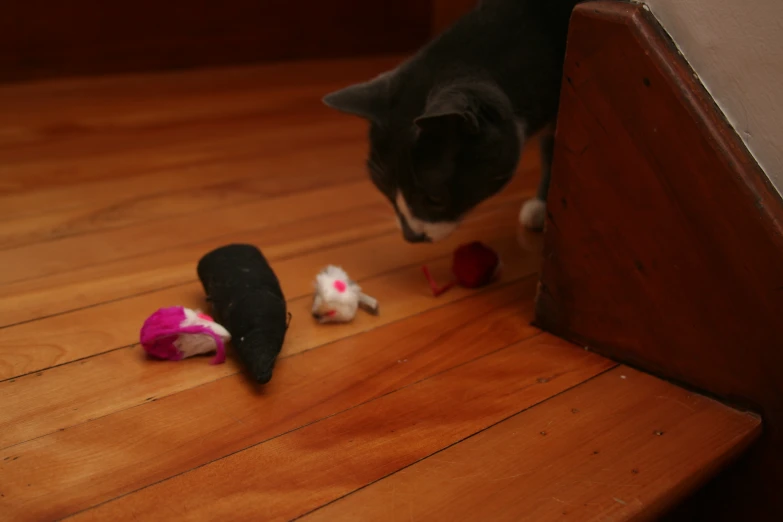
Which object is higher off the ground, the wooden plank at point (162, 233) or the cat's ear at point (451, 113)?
the cat's ear at point (451, 113)

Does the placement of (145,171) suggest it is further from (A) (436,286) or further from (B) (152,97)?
(A) (436,286)

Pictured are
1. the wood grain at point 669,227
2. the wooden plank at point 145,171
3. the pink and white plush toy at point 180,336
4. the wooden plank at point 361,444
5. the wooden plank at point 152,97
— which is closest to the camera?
the wooden plank at point 361,444

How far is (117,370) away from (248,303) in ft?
0.57

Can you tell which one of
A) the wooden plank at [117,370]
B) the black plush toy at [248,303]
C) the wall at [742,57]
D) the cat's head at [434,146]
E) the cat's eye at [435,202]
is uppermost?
the wall at [742,57]

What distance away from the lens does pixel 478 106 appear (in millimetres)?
1032

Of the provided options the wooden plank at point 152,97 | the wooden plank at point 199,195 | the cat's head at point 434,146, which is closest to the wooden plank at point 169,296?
the cat's head at point 434,146

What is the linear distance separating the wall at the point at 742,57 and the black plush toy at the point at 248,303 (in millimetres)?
570

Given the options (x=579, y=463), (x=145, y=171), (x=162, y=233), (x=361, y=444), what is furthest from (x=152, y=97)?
(x=579, y=463)

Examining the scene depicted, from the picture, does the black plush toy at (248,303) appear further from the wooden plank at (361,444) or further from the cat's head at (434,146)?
the cat's head at (434,146)

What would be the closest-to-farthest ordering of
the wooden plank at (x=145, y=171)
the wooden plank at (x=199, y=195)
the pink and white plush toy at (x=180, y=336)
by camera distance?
the pink and white plush toy at (x=180, y=336), the wooden plank at (x=199, y=195), the wooden plank at (x=145, y=171)

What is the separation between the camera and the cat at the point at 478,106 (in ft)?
3.51

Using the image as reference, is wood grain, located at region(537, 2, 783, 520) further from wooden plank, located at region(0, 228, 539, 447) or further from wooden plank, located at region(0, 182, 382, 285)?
wooden plank, located at region(0, 182, 382, 285)

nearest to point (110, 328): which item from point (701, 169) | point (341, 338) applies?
point (341, 338)

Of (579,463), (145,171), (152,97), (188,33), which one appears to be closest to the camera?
(579,463)
